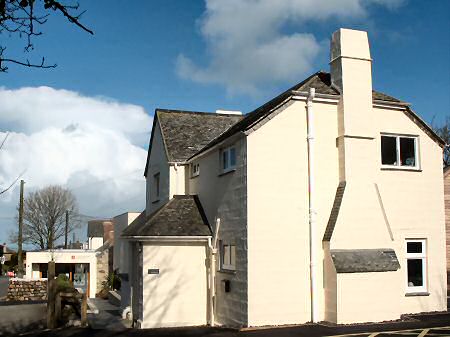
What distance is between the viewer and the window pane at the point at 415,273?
52.6 ft

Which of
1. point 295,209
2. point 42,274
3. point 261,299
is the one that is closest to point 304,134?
point 295,209

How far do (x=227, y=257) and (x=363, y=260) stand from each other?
13.9 feet

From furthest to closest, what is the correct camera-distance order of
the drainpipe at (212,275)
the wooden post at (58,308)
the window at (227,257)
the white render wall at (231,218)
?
the wooden post at (58,308)
the drainpipe at (212,275)
the window at (227,257)
the white render wall at (231,218)

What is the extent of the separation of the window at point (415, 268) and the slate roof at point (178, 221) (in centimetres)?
637

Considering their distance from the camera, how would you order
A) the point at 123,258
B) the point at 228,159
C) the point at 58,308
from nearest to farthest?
the point at 228,159 → the point at 58,308 → the point at 123,258

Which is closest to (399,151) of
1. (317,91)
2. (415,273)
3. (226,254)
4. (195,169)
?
(317,91)

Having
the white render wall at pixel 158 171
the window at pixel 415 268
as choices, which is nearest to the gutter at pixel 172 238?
the white render wall at pixel 158 171

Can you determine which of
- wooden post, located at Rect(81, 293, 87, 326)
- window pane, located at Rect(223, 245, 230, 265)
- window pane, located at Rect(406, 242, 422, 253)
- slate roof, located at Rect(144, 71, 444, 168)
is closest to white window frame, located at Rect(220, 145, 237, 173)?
slate roof, located at Rect(144, 71, 444, 168)

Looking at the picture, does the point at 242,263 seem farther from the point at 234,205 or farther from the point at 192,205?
the point at 192,205

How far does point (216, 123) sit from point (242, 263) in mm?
10325

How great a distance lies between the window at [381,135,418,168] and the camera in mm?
16391

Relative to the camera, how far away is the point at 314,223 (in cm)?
1493

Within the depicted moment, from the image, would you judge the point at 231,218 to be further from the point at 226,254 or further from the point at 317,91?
the point at 317,91

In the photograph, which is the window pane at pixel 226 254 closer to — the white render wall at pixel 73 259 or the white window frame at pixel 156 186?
the white window frame at pixel 156 186
